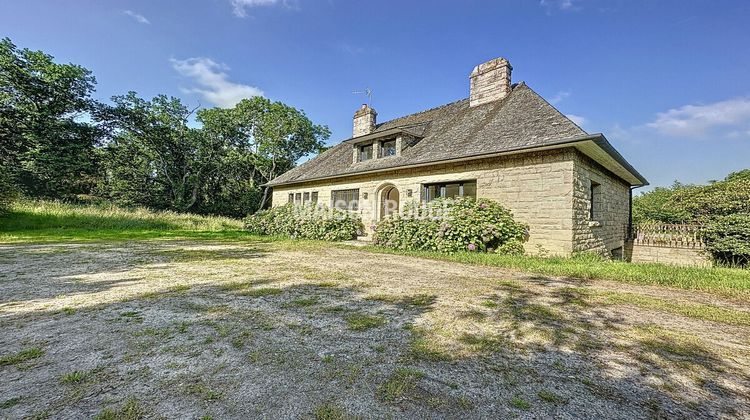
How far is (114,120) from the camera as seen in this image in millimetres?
24469

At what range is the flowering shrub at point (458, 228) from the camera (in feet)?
26.3

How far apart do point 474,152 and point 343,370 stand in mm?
7967

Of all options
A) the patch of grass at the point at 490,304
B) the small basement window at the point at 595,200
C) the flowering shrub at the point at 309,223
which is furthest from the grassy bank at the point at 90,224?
the small basement window at the point at 595,200

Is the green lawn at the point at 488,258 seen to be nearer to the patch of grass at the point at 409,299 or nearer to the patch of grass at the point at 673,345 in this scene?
the patch of grass at the point at 673,345

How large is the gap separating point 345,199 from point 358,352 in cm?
1178

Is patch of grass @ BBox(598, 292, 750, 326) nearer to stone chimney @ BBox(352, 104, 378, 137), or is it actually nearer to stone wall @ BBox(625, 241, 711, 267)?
stone wall @ BBox(625, 241, 711, 267)

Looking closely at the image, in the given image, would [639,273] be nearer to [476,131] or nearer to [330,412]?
[330,412]

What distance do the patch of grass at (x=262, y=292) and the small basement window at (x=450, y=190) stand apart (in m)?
7.16

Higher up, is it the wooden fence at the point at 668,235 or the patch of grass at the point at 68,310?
the wooden fence at the point at 668,235

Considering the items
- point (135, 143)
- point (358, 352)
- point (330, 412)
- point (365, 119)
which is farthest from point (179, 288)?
point (135, 143)

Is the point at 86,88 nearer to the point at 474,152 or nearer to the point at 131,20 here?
the point at 131,20

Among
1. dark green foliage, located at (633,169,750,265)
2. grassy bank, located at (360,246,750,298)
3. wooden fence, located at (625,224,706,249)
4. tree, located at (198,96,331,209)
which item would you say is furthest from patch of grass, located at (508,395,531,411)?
tree, located at (198,96,331,209)

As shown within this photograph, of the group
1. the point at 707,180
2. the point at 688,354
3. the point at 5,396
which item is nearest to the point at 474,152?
the point at 688,354

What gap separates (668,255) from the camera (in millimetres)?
10750
